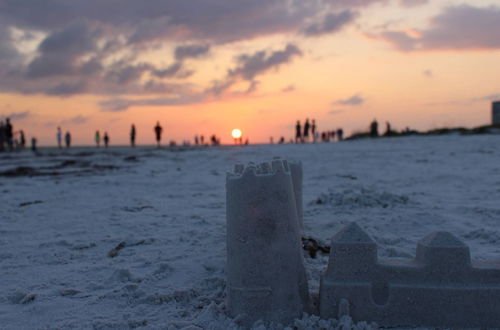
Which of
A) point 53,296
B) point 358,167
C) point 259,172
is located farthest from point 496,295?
point 358,167

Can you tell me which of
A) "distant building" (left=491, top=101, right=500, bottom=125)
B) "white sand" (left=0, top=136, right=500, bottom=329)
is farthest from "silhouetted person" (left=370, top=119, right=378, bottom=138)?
"white sand" (left=0, top=136, right=500, bottom=329)

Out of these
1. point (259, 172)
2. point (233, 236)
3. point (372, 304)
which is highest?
point (259, 172)

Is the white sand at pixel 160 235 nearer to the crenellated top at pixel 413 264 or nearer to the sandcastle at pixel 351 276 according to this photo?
the sandcastle at pixel 351 276

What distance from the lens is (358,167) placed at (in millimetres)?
11094

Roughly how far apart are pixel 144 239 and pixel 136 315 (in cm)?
186

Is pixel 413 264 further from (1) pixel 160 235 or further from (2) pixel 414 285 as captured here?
(1) pixel 160 235

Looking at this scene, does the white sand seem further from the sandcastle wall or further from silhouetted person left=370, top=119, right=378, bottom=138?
silhouetted person left=370, top=119, right=378, bottom=138

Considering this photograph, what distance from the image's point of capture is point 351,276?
97.0 inches

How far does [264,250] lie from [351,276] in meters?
0.51

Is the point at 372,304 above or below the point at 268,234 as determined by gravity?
below

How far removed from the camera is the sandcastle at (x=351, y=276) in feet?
7.93

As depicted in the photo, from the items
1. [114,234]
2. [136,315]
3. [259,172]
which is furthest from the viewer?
[114,234]

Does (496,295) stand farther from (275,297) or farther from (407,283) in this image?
(275,297)

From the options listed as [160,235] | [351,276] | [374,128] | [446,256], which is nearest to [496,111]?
[374,128]
